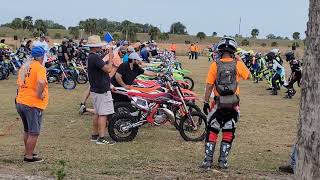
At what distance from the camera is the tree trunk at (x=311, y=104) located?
2.91 meters

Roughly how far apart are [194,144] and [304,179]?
5.78 m

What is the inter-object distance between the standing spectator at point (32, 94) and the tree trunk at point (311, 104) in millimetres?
4605

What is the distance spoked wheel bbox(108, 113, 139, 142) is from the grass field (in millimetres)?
172

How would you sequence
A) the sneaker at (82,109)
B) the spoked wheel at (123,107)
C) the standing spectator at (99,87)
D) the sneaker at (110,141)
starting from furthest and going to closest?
the sneaker at (82,109)
the spoked wheel at (123,107)
the sneaker at (110,141)
the standing spectator at (99,87)

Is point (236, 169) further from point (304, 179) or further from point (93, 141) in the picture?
point (304, 179)

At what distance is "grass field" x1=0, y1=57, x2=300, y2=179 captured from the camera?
6730 millimetres

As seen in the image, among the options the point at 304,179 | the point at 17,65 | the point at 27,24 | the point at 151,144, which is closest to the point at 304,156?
the point at 304,179

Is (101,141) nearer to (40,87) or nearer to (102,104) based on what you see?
(102,104)

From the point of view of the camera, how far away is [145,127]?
10.2 m

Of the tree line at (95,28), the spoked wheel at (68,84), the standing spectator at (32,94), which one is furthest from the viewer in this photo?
the tree line at (95,28)

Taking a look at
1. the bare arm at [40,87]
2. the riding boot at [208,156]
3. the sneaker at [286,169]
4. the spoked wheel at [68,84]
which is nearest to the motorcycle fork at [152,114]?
the riding boot at [208,156]

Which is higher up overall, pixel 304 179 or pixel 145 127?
pixel 304 179

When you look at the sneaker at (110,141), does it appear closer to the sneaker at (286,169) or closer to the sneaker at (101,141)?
the sneaker at (101,141)

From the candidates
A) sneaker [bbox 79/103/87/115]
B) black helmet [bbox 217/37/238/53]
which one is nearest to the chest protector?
black helmet [bbox 217/37/238/53]
